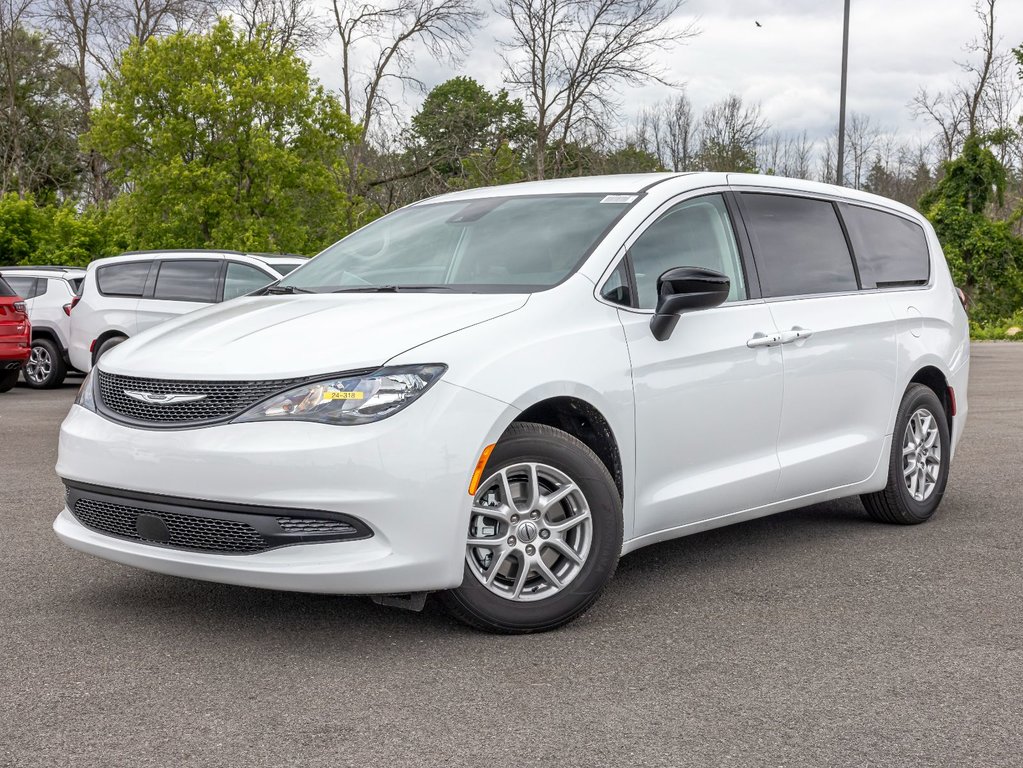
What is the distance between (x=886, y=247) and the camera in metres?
6.61

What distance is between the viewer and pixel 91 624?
4.54 m

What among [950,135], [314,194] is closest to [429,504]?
[314,194]

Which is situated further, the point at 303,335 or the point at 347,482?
the point at 303,335

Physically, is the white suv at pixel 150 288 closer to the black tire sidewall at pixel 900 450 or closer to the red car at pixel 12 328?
the red car at pixel 12 328

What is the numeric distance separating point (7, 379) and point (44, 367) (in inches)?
53.7

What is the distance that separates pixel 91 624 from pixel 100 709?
3.27 ft

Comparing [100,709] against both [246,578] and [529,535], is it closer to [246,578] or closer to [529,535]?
[246,578]

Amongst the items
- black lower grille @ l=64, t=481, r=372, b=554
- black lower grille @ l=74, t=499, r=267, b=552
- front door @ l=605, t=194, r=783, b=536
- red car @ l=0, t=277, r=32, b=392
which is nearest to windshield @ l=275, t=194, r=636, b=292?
front door @ l=605, t=194, r=783, b=536

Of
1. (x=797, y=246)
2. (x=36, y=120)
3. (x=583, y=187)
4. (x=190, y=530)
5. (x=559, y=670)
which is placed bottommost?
(x=559, y=670)

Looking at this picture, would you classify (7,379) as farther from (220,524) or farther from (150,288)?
(220,524)

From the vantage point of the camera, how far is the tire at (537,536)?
4.29m

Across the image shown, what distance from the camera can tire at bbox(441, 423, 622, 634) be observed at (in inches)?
169

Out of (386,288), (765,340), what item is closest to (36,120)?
(386,288)

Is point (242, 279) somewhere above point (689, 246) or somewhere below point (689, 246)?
below
